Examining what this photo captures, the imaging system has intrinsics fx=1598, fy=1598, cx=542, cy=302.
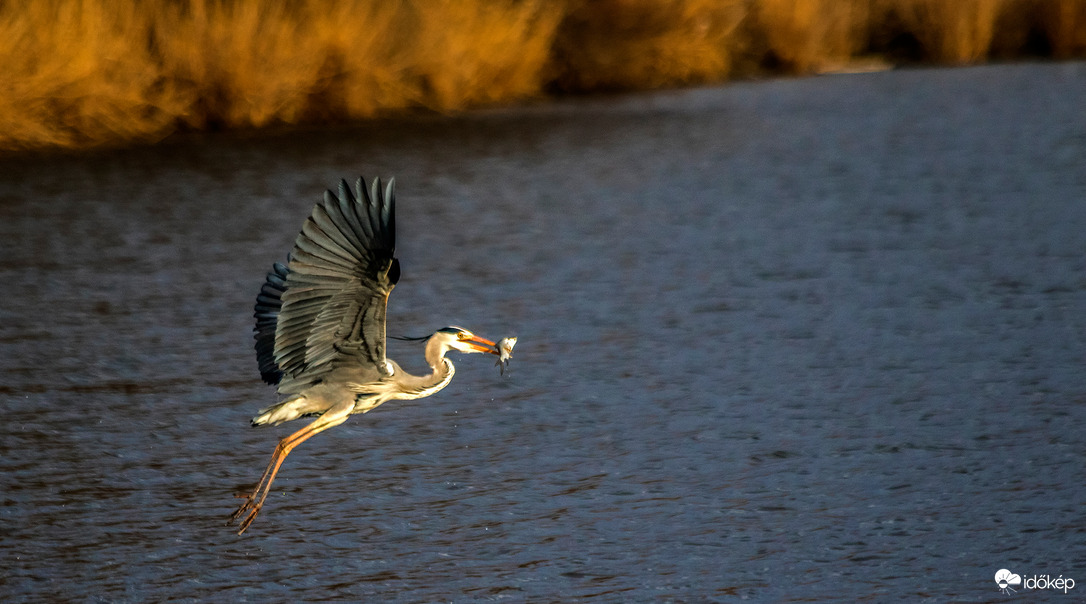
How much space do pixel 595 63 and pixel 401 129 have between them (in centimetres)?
416

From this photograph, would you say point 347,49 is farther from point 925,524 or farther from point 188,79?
point 925,524

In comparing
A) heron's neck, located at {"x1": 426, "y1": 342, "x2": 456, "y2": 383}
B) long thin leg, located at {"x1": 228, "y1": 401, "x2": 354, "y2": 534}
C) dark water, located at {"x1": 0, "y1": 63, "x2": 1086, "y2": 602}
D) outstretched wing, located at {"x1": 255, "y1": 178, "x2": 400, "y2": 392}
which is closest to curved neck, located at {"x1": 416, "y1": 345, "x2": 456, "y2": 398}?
heron's neck, located at {"x1": 426, "y1": 342, "x2": 456, "y2": 383}

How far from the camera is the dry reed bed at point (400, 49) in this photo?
15062mm

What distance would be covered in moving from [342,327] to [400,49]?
12.8 metres

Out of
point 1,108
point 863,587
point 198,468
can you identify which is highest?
point 1,108

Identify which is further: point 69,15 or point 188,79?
point 188,79

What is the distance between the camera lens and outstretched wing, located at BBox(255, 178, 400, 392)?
491 cm

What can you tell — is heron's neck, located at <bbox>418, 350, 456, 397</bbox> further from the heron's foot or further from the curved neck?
the heron's foot

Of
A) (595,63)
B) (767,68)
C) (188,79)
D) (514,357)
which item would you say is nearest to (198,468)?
(514,357)

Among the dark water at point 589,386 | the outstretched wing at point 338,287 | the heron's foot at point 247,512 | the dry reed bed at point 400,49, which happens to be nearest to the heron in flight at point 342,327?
the outstretched wing at point 338,287

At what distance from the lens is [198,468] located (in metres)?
6.80

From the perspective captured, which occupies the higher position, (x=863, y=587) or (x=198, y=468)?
(x=198, y=468)

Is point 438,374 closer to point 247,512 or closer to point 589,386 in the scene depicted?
point 247,512

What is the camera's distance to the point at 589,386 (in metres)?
7.96
